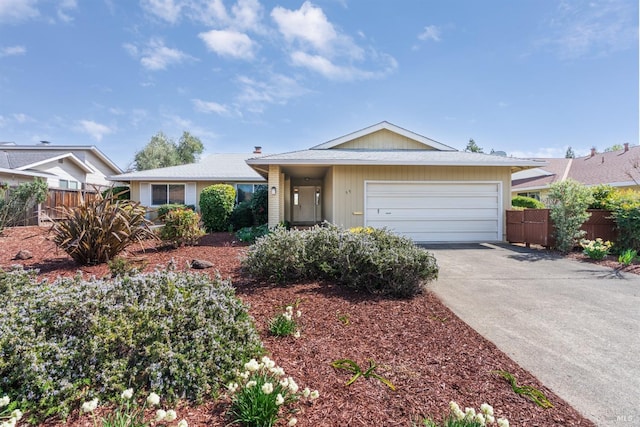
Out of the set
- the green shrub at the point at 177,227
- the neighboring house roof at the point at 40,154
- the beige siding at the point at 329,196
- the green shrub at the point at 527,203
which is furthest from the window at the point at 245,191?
the green shrub at the point at 527,203

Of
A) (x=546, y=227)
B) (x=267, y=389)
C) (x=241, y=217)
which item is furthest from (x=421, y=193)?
(x=267, y=389)

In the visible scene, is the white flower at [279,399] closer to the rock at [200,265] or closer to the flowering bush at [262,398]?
the flowering bush at [262,398]

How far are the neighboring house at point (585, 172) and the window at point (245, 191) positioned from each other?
16484mm

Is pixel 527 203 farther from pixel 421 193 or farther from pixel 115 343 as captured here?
pixel 115 343

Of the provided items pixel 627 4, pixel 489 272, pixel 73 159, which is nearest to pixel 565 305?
pixel 489 272

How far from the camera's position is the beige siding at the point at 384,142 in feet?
42.2

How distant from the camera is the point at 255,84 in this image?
41.3 feet

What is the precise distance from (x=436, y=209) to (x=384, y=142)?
393 cm

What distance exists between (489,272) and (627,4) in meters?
7.25

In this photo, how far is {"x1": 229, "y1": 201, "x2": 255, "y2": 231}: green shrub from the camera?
13.0m

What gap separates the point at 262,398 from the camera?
1.80 meters

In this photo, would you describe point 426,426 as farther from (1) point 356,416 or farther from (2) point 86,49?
(2) point 86,49

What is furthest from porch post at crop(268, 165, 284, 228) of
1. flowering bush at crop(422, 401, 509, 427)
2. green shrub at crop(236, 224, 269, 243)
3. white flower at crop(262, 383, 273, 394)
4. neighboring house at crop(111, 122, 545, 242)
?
flowering bush at crop(422, 401, 509, 427)

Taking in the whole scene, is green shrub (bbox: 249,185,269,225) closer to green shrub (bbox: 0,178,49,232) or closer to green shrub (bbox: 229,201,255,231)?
green shrub (bbox: 229,201,255,231)
